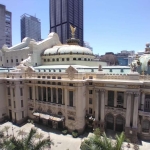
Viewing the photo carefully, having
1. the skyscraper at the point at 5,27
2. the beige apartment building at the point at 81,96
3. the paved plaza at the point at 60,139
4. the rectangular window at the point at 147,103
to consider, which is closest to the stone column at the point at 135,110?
the beige apartment building at the point at 81,96

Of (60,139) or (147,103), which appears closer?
(147,103)

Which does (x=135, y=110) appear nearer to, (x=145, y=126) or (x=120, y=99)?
(x=120, y=99)

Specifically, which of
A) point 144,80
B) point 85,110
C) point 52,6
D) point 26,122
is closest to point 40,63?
point 26,122

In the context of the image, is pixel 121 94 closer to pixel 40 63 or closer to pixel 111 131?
pixel 111 131

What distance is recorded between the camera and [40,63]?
49219mm

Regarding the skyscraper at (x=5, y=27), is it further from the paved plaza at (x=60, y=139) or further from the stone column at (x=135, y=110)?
the stone column at (x=135, y=110)

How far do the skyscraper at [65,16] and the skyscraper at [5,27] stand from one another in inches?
2534

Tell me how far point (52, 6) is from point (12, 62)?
542 feet

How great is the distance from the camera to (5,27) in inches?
5340

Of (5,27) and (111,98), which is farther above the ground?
(5,27)

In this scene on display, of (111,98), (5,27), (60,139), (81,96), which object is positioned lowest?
(60,139)

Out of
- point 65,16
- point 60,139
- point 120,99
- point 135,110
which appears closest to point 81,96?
point 120,99

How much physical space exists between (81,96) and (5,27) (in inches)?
5506

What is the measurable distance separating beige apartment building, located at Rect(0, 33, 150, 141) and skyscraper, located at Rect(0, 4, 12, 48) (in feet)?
359
